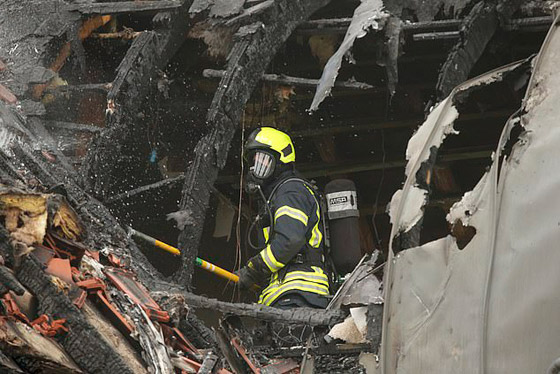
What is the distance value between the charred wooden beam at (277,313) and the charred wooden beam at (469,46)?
225 cm

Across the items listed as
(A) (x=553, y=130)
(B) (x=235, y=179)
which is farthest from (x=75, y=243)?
(B) (x=235, y=179)

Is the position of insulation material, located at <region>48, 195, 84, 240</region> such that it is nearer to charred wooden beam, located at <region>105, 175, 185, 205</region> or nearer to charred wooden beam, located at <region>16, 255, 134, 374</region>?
charred wooden beam, located at <region>16, 255, 134, 374</region>

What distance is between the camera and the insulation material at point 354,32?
8.34 meters

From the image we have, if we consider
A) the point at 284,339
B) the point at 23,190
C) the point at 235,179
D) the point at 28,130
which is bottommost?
the point at 284,339

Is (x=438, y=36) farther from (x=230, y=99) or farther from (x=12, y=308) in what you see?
(x=12, y=308)

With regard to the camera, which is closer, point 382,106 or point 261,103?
point 261,103

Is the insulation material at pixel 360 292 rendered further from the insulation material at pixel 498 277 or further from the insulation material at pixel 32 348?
the insulation material at pixel 498 277

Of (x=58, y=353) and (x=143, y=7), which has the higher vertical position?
(x=143, y=7)

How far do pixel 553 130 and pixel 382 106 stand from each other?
22.5ft

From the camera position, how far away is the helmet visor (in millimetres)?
8484

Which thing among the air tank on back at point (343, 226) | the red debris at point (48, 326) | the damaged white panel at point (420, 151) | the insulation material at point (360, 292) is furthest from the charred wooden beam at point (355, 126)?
the damaged white panel at point (420, 151)

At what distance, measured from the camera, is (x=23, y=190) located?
249 inches

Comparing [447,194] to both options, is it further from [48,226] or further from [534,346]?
[534,346]

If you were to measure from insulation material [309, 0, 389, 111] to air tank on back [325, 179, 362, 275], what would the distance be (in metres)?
1.10
